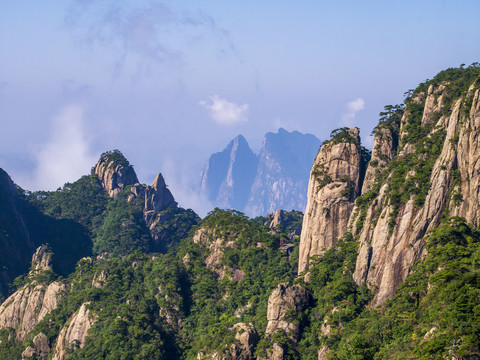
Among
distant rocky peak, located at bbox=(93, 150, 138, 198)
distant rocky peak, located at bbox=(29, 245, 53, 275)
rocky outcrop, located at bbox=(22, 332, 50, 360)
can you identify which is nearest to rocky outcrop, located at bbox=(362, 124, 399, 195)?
rocky outcrop, located at bbox=(22, 332, 50, 360)

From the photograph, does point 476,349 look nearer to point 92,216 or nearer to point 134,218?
point 134,218

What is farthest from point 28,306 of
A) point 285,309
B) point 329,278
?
point 329,278

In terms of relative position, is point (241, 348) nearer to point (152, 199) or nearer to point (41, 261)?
point (41, 261)

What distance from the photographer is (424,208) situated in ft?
253

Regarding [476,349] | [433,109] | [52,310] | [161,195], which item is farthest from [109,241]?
[476,349]

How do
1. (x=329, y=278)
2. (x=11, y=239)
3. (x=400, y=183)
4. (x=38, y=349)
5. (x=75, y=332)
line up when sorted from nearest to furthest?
1. (x=400, y=183)
2. (x=329, y=278)
3. (x=75, y=332)
4. (x=38, y=349)
5. (x=11, y=239)

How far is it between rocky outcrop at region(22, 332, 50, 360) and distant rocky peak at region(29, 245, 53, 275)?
66.3ft

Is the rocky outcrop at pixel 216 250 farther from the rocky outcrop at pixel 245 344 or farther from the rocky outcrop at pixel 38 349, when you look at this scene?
the rocky outcrop at pixel 38 349

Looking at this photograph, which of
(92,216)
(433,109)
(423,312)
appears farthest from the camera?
(92,216)

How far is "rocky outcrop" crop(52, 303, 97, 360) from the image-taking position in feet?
328

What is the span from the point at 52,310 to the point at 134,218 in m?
41.0

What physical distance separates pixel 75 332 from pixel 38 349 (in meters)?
6.74

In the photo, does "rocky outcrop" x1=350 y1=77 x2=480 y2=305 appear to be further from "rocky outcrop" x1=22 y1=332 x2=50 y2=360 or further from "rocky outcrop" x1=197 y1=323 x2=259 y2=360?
"rocky outcrop" x1=22 y1=332 x2=50 y2=360

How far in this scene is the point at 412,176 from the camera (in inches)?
3162
